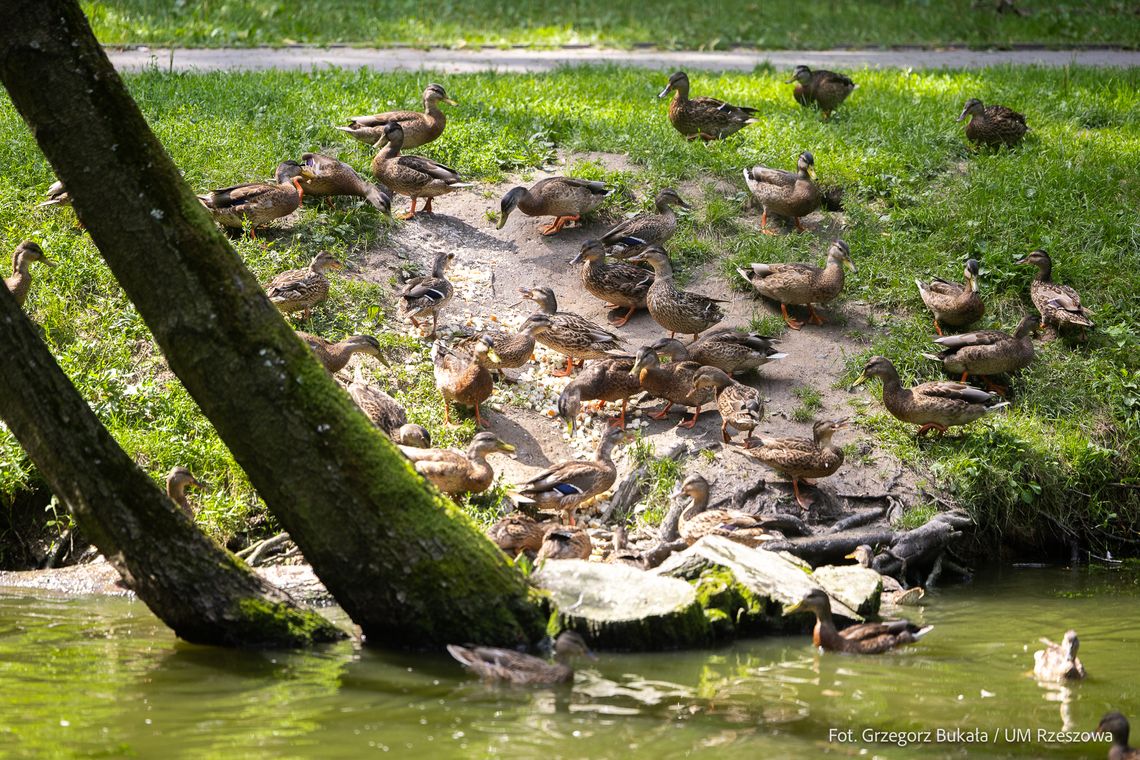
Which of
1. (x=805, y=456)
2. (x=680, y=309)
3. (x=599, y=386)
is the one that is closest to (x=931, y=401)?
(x=805, y=456)

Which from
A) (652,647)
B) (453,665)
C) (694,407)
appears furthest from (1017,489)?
(453,665)

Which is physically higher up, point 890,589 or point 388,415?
point 388,415

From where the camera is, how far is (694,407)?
11.0m

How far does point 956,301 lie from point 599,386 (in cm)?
343

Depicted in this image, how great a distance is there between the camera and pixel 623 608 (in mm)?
7551

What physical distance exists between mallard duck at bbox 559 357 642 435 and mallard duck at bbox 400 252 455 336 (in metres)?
1.49

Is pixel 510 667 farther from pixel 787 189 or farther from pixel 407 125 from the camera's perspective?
pixel 407 125

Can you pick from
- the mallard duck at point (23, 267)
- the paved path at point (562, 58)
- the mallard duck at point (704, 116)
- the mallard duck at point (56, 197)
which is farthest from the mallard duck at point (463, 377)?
the paved path at point (562, 58)

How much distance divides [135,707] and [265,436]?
1.53 metres

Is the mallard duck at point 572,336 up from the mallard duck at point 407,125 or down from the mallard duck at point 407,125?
down

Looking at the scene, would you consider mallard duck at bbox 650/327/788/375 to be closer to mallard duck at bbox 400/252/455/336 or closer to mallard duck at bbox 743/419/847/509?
mallard duck at bbox 743/419/847/509

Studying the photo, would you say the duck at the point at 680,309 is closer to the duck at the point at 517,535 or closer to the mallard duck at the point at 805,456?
the mallard duck at the point at 805,456

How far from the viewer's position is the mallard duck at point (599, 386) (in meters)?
10.7

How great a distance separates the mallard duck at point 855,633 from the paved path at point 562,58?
458 inches
